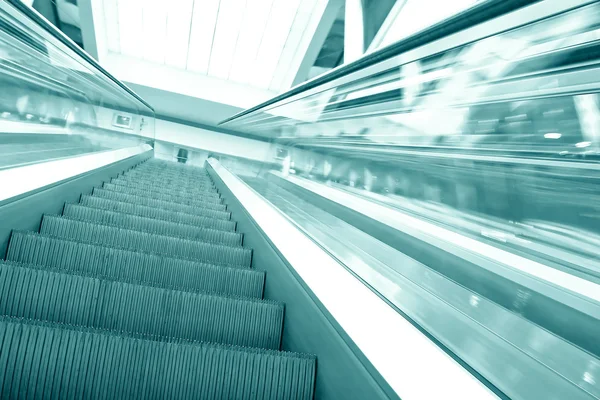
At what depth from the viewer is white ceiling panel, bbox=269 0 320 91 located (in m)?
13.0

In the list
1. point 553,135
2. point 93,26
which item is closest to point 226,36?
point 93,26

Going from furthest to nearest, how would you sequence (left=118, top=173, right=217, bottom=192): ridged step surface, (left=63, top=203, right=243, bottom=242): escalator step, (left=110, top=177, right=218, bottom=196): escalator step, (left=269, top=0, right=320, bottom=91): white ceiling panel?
(left=269, top=0, right=320, bottom=91): white ceiling panel
(left=118, top=173, right=217, bottom=192): ridged step surface
(left=110, top=177, right=218, bottom=196): escalator step
(left=63, top=203, right=243, bottom=242): escalator step

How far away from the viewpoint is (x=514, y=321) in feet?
4.69

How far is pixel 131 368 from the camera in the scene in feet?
4.74

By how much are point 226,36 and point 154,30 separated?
7.70 ft

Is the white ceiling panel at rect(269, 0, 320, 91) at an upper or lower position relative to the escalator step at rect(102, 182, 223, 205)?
upper

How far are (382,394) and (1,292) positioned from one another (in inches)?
56.6

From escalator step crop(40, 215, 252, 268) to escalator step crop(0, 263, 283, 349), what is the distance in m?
0.79

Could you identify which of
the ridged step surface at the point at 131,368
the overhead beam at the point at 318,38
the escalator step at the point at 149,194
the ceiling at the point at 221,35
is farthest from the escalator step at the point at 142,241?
the ceiling at the point at 221,35

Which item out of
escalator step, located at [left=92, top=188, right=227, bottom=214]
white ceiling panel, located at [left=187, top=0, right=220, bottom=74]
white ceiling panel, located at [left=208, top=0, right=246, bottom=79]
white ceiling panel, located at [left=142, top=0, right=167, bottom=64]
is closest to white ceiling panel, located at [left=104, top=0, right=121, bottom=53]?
white ceiling panel, located at [left=142, top=0, right=167, bottom=64]

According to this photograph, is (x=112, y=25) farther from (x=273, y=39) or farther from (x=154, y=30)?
(x=273, y=39)

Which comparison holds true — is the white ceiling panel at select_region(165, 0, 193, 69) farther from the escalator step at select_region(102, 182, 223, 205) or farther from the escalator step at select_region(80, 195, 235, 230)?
the escalator step at select_region(80, 195, 235, 230)

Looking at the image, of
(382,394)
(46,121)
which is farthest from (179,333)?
(46,121)

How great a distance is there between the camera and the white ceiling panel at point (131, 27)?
1441 centimetres
